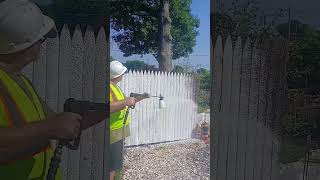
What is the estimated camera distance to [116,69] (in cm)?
206

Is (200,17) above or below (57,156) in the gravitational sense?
above

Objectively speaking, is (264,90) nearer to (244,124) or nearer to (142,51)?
(244,124)

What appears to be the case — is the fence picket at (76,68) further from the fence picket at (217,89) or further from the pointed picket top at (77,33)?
the fence picket at (217,89)

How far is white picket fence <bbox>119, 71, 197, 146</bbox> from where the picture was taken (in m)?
2.07

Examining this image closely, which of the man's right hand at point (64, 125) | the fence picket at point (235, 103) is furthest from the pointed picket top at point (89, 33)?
the fence picket at point (235, 103)

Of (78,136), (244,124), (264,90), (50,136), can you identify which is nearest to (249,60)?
(264,90)

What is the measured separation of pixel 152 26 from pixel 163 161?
0.64 meters

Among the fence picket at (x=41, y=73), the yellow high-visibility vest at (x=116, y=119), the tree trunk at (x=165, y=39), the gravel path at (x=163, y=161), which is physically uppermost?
the tree trunk at (x=165, y=39)

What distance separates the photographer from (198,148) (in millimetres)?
2215

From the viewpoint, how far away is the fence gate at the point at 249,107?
7.70ft

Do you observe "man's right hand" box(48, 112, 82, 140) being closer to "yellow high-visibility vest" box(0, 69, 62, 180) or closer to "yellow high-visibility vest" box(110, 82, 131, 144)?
"yellow high-visibility vest" box(0, 69, 62, 180)

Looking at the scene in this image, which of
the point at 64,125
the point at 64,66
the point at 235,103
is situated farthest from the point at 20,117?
the point at 235,103

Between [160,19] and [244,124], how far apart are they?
0.73m

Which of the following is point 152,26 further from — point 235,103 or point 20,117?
point 20,117
